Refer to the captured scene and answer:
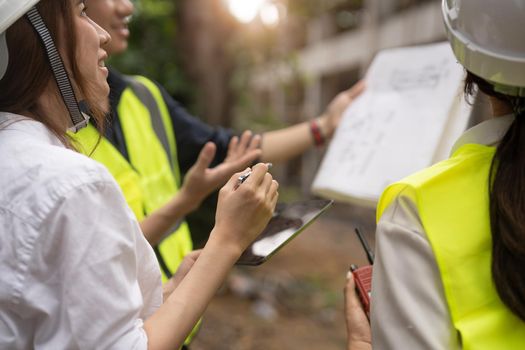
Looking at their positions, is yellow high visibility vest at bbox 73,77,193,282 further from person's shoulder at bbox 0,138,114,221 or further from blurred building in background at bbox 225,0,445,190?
blurred building in background at bbox 225,0,445,190

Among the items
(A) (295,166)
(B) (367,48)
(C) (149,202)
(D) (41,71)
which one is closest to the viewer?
(D) (41,71)

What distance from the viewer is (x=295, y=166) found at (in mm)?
14742

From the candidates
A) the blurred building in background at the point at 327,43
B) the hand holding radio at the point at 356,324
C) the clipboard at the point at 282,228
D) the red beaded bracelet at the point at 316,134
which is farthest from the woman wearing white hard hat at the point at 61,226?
the blurred building in background at the point at 327,43

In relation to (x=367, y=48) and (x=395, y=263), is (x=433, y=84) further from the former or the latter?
(x=367, y=48)

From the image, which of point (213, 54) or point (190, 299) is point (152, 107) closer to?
point (190, 299)

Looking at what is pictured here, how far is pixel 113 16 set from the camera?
1.87 m

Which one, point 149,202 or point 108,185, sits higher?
point 108,185

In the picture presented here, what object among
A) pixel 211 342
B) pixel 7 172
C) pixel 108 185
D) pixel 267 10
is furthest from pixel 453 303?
pixel 267 10

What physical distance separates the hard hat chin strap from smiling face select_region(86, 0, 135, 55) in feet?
2.50

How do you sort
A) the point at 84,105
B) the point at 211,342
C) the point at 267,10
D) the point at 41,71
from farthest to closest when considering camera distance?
the point at 267,10
the point at 211,342
the point at 84,105
the point at 41,71

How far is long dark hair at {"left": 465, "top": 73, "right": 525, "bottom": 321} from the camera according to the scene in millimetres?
945

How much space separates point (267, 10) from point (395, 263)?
422 cm

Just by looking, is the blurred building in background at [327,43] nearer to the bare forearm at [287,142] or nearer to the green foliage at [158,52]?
the green foliage at [158,52]

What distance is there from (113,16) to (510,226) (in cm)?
141
